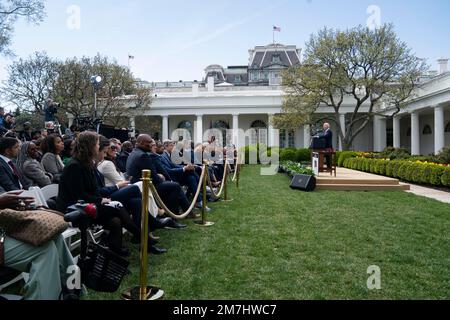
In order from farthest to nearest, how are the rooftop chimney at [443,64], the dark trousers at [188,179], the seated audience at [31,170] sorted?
the rooftop chimney at [443,64] → the dark trousers at [188,179] → the seated audience at [31,170]

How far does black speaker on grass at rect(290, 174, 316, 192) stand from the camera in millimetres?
11672

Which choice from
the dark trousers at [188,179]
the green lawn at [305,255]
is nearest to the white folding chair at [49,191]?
the green lawn at [305,255]

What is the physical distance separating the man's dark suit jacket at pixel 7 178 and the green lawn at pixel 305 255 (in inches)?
69.5

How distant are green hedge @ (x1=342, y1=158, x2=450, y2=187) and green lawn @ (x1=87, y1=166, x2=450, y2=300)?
4878 millimetres

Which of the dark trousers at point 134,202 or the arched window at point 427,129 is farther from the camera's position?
the arched window at point 427,129

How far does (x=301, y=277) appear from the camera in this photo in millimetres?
4039

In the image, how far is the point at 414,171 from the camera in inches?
554

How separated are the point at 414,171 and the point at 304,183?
5.21 metres

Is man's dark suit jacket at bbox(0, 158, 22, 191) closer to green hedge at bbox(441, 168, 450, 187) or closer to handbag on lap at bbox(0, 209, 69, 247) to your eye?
handbag on lap at bbox(0, 209, 69, 247)

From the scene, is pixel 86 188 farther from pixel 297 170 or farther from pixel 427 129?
pixel 427 129

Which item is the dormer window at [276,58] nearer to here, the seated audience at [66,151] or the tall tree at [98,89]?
the tall tree at [98,89]

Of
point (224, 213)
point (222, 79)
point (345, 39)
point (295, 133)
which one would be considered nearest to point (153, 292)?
point (224, 213)

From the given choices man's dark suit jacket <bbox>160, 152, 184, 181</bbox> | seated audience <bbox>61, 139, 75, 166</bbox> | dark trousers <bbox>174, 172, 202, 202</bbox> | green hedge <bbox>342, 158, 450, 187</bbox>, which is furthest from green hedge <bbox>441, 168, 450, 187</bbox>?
seated audience <bbox>61, 139, 75, 166</bbox>

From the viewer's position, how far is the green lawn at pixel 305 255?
3.71 m
